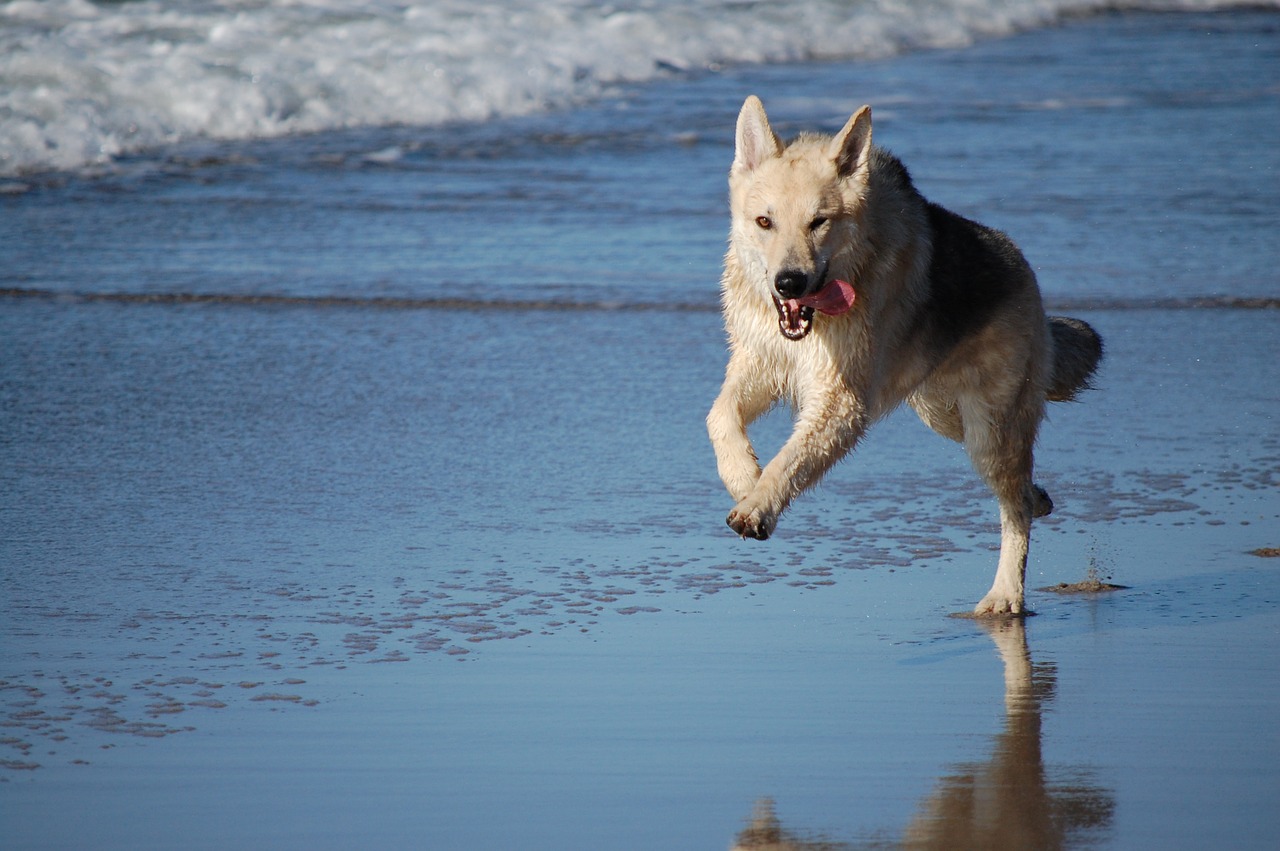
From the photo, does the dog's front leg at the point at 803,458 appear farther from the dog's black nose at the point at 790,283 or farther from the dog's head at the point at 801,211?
the dog's black nose at the point at 790,283

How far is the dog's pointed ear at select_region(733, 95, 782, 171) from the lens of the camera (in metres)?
4.92

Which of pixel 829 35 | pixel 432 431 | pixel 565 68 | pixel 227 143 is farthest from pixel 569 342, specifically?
pixel 829 35

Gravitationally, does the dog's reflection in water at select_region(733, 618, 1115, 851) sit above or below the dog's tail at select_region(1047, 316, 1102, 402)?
below

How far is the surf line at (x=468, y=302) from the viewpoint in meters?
8.65

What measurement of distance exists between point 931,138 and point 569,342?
6.87 meters

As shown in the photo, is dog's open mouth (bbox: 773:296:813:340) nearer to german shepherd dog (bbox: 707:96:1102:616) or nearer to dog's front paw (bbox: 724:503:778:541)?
german shepherd dog (bbox: 707:96:1102:616)

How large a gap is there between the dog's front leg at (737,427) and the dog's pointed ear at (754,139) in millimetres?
663

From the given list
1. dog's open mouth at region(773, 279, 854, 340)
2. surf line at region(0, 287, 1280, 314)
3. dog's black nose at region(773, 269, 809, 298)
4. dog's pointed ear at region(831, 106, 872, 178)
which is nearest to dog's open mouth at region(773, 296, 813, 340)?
dog's open mouth at region(773, 279, 854, 340)

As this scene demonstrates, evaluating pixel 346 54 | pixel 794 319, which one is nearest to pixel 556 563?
pixel 794 319

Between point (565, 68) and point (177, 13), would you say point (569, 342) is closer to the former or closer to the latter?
point (565, 68)

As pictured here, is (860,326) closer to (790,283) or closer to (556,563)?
(790,283)

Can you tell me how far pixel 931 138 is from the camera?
546 inches

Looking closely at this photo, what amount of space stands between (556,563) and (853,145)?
162 centimetres

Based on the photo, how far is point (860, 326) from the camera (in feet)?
16.5
